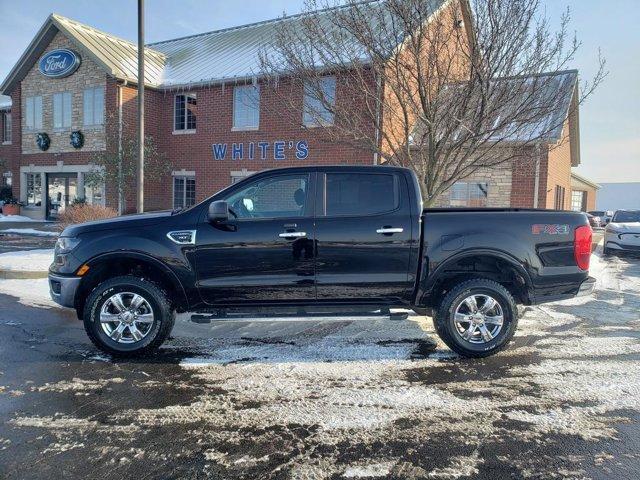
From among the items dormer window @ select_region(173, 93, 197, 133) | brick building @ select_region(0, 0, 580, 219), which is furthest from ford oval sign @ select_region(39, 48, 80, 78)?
dormer window @ select_region(173, 93, 197, 133)

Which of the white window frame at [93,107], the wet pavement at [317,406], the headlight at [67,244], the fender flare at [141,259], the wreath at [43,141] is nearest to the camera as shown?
the wet pavement at [317,406]

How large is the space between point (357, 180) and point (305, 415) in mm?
2557

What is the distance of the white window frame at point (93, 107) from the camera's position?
65.8ft

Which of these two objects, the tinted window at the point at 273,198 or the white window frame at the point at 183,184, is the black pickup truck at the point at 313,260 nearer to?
the tinted window at the point at 273,198

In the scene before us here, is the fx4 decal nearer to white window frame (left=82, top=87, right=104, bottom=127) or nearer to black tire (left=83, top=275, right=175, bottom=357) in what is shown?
black tire (left=83, top=275, right=175, bottom=357)

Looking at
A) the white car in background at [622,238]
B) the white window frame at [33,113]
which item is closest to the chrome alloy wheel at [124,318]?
the white car in background at [622,238]

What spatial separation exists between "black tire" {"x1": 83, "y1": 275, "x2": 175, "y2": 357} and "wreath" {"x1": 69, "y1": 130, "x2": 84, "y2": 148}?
1826 centimetres

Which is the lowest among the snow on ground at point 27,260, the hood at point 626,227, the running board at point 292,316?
the snow on ground at point 27,260

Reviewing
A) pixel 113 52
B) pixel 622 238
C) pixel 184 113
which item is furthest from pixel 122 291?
pixel 113 52

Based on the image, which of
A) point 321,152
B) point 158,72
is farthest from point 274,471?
point 158,72

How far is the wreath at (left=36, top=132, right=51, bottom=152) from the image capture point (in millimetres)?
21938

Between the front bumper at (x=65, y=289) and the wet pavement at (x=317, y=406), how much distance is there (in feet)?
1.88

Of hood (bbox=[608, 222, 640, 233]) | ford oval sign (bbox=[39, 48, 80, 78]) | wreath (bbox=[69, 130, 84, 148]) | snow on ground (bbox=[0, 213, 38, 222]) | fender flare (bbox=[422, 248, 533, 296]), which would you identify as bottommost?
snow on ground (bbox=[0, 213, 38, 222])

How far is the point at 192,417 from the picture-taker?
3.64m
